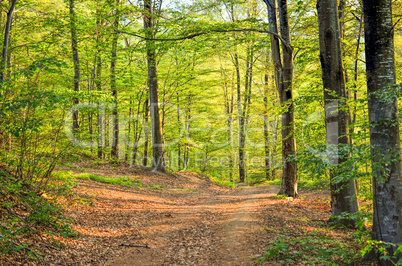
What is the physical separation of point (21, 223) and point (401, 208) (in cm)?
A: 700

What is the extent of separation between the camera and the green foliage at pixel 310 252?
4777 millimetres

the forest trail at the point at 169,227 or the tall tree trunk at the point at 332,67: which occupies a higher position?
the tall tree trunk at the point at 332,67

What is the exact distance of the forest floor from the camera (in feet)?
18.1

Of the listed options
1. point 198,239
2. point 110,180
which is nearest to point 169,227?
point 198,239

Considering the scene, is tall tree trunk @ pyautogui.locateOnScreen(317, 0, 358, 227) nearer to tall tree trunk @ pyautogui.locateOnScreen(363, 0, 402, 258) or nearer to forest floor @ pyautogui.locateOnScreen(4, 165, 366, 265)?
forest floor @ pyautogui.locateOnScreen(4, 165, 366, 265)

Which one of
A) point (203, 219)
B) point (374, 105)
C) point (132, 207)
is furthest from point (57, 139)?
point (374, 105)

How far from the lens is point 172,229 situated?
7.60 meters

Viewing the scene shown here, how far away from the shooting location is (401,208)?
13.2 ft

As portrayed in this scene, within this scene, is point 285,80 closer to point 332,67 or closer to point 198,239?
point 332,67

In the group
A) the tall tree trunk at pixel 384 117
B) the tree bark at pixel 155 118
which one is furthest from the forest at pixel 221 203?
the tree bark at pixel 155 118

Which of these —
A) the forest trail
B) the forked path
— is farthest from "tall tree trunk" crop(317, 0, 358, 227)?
the forked path

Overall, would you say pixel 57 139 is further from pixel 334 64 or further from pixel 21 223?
pixel 334 64

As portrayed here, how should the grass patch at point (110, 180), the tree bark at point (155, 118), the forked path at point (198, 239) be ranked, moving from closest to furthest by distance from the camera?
the forked path at point (198, 239) → the grass patch at point (110, 180) → the tree bark at point (155, 118)

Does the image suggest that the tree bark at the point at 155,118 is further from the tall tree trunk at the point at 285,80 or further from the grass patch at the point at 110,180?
the tall tree trunk at the point at 285,80
